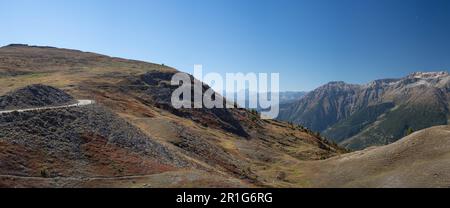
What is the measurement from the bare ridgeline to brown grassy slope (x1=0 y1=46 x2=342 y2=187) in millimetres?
384

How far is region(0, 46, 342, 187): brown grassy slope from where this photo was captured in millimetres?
67250

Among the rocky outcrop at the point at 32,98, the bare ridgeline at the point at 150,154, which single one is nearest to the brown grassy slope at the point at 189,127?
the bare ridgeline at the point at 150,154

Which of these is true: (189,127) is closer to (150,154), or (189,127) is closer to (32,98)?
(32,98)

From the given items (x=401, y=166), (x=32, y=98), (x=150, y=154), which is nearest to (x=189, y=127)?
(x=32, y=98)

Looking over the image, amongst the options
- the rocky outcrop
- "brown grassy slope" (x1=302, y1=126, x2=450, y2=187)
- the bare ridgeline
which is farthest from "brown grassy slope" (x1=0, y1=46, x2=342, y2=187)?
the rocky outcrop

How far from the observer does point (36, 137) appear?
43.7 meters

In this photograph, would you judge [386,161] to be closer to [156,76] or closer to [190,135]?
[190,135]

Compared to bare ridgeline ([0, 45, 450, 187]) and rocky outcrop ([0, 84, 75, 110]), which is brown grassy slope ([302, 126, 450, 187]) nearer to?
bare ridgeline ([0, 45, 450, 187])

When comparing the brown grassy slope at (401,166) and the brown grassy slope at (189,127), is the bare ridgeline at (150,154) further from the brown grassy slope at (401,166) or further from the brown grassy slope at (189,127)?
the brown grassy slope at (189,127)

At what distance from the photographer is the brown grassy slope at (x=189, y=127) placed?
6725cm
